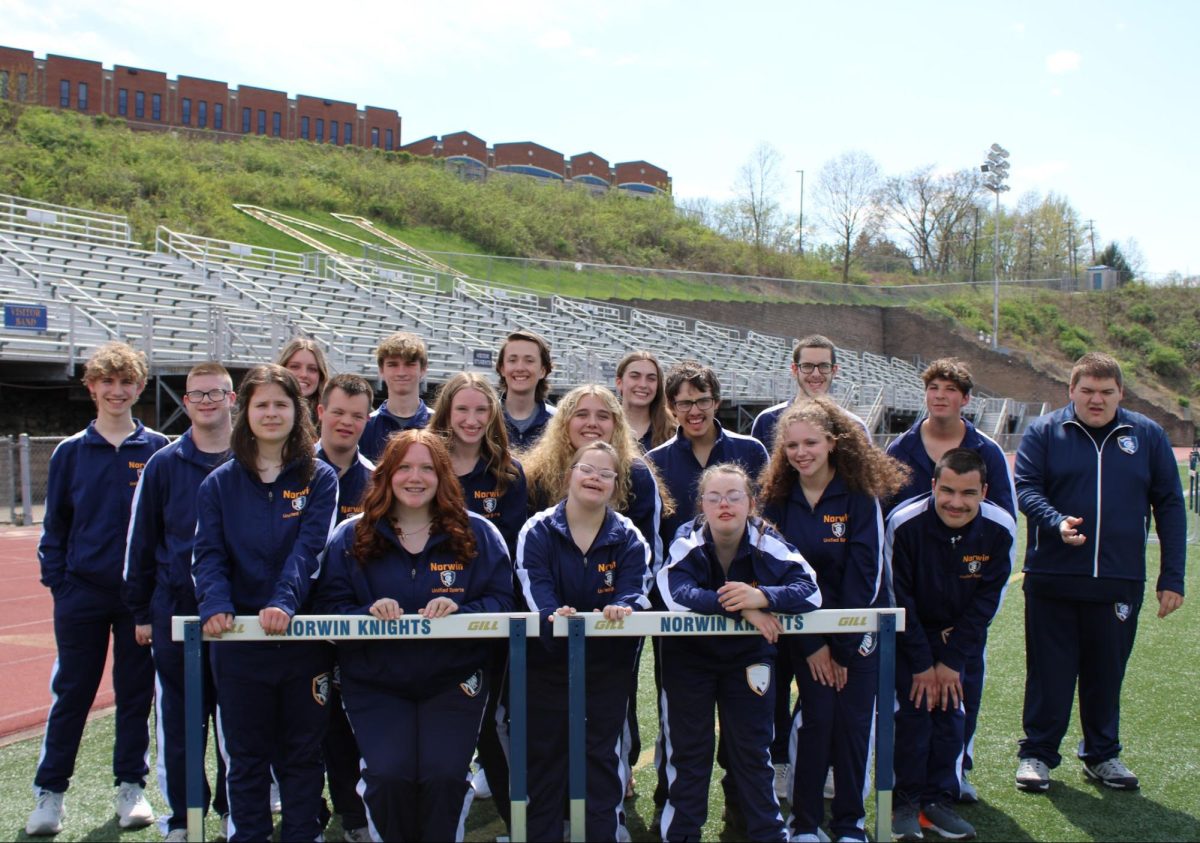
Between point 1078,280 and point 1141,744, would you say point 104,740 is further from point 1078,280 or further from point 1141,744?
point 1078,280

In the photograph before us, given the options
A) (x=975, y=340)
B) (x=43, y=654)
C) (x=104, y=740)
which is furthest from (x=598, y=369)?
(x=975, y=340)

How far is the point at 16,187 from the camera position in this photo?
1244 inches

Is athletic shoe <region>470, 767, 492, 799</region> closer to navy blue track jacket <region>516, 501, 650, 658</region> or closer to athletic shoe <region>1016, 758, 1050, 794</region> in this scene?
navy blue track jacket <region>516, 501, 650, 658</region>

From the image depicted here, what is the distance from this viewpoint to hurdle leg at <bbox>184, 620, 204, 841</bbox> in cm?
332

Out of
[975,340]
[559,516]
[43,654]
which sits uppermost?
[975,340]

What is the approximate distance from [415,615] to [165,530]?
1.15 meters

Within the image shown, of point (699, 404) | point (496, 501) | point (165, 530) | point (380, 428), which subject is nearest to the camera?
point (165, 530)

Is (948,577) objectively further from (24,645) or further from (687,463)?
(24,645)

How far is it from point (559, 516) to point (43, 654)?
191 inches

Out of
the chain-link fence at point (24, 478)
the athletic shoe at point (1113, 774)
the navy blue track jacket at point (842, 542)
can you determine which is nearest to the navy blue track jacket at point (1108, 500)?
the athletic shoe at point (1113, 774)

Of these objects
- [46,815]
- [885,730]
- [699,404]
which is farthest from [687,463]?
[46,815]

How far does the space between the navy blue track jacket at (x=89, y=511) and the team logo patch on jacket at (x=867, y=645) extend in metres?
2.94

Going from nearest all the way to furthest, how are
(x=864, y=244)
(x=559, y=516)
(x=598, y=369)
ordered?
1. (x=559, y=516)
2. (x=598, y=369)
3. (x=864, y=244)

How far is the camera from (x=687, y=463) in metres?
4.49
